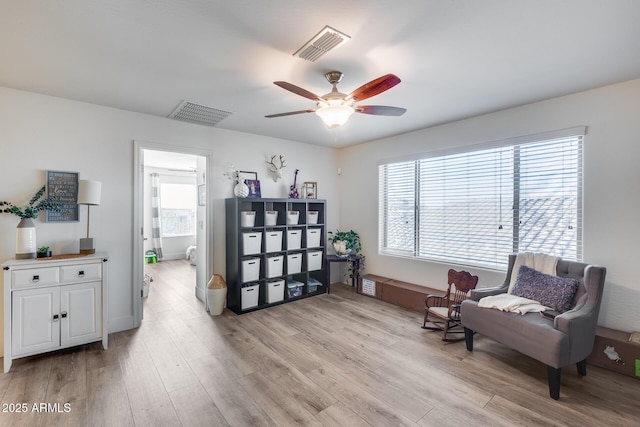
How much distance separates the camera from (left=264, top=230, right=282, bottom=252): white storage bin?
160 inches

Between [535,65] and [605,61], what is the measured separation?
51 centimetres

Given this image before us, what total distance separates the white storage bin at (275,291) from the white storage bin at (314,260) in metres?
0.58

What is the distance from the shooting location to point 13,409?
77.0 inches

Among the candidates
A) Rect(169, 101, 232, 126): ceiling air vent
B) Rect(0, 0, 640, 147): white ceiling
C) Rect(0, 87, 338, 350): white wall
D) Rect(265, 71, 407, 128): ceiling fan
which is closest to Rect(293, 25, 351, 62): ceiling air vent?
Rect(0, 0, 640, 147): white ceiling

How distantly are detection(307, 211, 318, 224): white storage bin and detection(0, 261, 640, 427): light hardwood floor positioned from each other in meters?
1.82

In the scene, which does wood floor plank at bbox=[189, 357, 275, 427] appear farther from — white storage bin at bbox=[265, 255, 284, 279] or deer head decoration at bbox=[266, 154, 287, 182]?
deer head decoration at bbox=[266, 154, 287, 182]

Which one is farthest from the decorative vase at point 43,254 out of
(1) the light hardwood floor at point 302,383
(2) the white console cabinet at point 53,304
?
(1) the light hardwood floor at point 302,383

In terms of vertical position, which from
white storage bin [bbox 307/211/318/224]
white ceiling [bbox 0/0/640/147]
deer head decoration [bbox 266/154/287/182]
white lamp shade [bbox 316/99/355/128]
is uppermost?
white ceiling [bbox 0/0/640/147]

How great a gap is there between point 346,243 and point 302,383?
110 inches

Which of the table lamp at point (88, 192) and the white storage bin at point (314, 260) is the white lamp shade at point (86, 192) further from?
the white storage bin at point (314, 260)

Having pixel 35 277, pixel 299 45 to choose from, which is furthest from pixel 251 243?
pixel 299 45

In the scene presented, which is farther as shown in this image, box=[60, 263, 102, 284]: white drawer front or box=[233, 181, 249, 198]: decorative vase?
box=[233, 181, 249, 198]: decorative vase

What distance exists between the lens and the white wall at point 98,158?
8.91 ft

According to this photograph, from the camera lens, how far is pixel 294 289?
4340 mm
